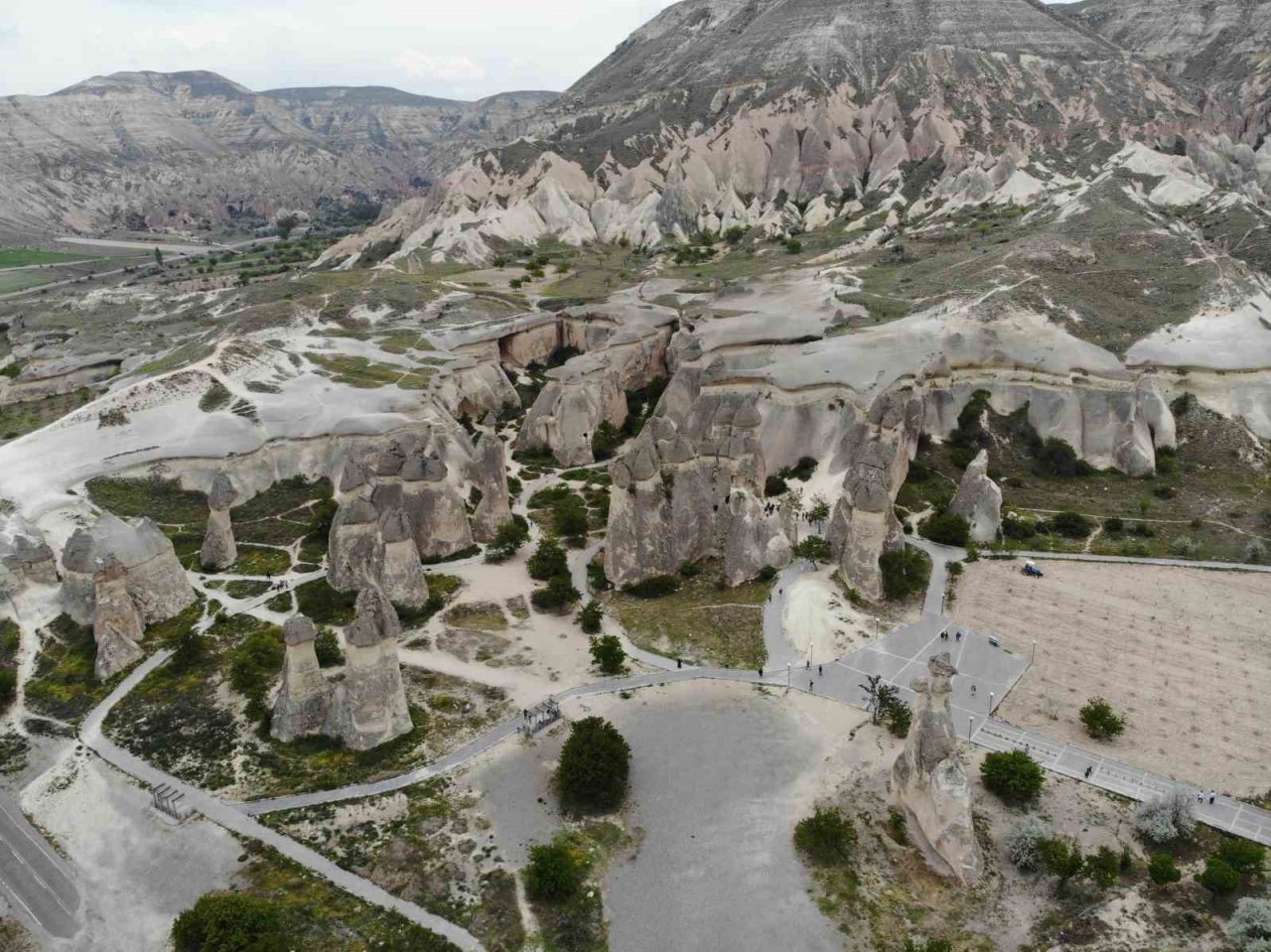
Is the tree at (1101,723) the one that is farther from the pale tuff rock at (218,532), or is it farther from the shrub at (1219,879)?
the pale tuff rock at (218,532)

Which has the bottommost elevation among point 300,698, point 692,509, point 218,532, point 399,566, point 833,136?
point 300,698

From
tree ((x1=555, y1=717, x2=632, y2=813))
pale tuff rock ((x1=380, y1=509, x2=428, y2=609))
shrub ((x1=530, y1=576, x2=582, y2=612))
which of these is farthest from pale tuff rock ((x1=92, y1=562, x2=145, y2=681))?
tree ((x1=555, y1=717, x2=632, y2=813))

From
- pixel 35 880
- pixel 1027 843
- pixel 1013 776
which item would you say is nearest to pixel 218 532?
pixel 35 880

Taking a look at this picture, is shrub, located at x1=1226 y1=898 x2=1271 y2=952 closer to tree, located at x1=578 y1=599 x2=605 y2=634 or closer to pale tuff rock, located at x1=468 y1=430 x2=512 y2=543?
tree, located at x1=578 y1=599 x2=605 y2=634

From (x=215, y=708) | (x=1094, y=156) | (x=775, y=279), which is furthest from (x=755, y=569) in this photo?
(x=1094, y=156)

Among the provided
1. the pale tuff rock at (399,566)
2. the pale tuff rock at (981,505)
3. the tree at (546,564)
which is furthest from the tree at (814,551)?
the pale tuff rock at (399,566)

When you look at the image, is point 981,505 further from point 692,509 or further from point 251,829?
point 251,829

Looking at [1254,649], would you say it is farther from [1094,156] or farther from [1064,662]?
[1094,156]
